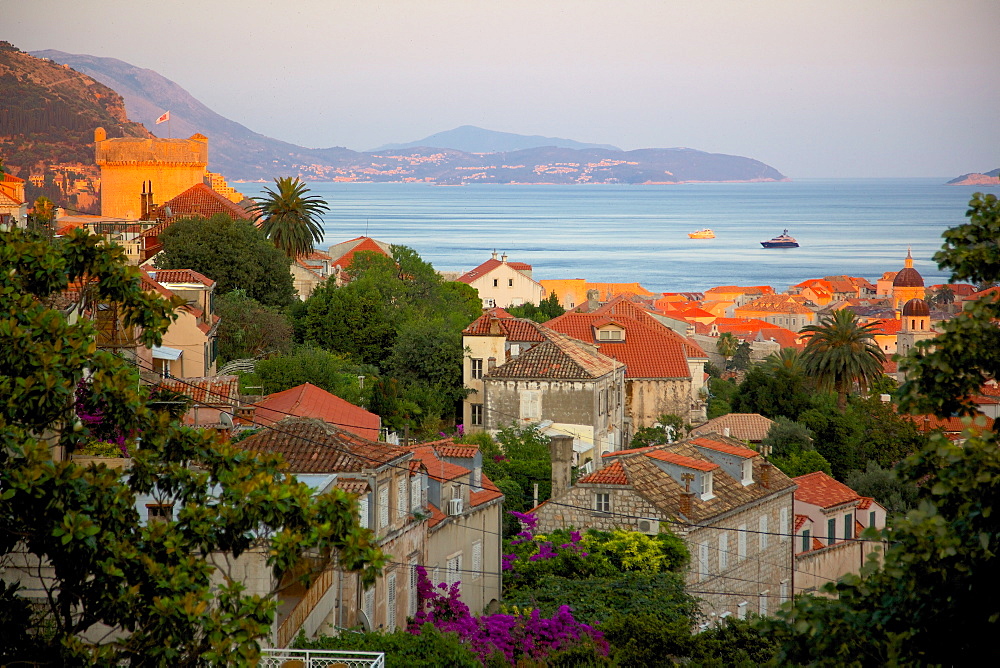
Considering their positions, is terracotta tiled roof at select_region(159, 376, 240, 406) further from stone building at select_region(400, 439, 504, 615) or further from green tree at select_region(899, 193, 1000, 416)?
green tree at select_region(899, 193, 1000, 416)

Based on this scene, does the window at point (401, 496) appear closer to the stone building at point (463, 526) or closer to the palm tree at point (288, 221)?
the stone building at point (463, 526)

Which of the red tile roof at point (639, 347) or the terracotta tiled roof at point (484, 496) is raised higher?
the red tile roof at point (639, 347)

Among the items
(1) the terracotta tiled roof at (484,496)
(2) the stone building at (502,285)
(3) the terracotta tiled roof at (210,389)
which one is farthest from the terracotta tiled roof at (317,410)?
(2) the stone building at (502,285)

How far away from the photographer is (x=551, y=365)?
4284 centimetres

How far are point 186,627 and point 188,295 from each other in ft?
94.7

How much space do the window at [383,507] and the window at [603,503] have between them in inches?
298

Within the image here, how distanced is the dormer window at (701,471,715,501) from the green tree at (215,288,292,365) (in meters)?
17.4

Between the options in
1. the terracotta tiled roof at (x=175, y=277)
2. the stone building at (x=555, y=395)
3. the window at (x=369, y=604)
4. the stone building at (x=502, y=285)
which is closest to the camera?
the window at (x=369, y=604)

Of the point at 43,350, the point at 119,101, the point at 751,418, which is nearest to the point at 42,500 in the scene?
the point at 43,350

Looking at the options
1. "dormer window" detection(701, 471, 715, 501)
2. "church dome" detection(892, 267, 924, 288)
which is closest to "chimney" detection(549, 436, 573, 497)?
"dormer window" detection(701, 471, 715, 501)

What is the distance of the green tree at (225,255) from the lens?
4744 cm

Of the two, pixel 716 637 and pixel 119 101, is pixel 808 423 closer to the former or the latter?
pixel 716 637

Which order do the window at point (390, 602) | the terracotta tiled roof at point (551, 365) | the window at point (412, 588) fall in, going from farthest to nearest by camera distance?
the terracotta tiled roof at point (551, 365) → the window at point (412, 588) → the window at point (390, 602)

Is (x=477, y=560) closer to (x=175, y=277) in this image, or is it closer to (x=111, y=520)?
(x=175, y=277)
